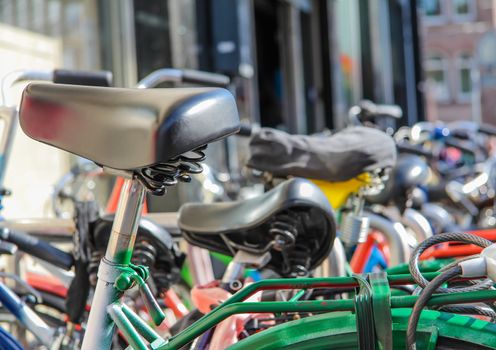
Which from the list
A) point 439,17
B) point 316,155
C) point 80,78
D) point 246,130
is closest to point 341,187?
point 316,155

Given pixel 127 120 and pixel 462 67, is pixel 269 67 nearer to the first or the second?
pixel 127 120

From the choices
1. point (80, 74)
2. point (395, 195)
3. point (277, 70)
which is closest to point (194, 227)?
point (80, 74)

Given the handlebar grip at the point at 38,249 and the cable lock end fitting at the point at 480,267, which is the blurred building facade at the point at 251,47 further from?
the cable lock end fitting at the point at 480,267

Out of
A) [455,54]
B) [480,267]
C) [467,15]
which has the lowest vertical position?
[455,54]

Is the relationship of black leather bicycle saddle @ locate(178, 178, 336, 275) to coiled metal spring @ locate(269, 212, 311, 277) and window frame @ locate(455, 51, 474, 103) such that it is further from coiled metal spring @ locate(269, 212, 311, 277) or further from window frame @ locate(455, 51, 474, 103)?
window frame @ locate(455, 51, 474, 103)

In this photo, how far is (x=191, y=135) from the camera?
1.32 meters

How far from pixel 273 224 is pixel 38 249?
A: 0.57 m

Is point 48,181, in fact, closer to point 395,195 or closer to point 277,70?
point 395,195

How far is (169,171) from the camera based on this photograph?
140 centimetres

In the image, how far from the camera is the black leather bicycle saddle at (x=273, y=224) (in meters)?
1.95

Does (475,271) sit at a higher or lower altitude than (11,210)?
higher

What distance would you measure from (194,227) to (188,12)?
4.51m

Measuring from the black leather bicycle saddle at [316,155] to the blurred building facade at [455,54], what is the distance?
32.8m

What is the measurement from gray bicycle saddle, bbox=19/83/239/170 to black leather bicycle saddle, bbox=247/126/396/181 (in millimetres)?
1007
